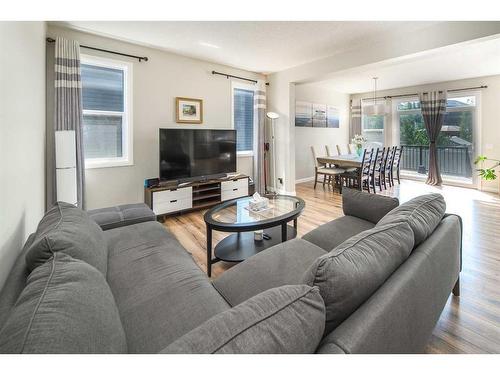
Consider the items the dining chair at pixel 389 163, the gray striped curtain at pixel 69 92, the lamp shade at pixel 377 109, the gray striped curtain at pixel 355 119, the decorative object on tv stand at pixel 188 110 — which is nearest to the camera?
the gray striped curtain at pixel 69 92

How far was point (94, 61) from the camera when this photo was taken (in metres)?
3.41

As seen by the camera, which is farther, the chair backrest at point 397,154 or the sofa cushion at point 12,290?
the chair backrest at point 397,154

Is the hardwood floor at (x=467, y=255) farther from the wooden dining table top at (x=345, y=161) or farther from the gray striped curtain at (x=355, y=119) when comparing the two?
the gray striped curtain at (x=355, y=119)

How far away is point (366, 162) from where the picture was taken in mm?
5195

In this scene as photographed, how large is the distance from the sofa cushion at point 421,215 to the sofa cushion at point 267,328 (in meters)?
0.75

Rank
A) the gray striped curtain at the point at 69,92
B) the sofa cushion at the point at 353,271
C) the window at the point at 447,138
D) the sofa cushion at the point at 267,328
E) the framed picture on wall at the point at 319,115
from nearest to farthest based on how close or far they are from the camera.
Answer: the sofa cushion at the point at 267,328 → the sofa cushion at the point at 353,271 → the gray striped curtain at the point at 69,92 → the window at the point at 447,138 → the framed picture on wall at the point at 319,115

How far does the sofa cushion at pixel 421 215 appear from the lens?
Answer: 1.24 m

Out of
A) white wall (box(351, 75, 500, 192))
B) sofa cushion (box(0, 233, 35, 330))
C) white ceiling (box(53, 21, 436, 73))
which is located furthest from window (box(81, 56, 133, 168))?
white wall (box(351, 75, 500, 192))

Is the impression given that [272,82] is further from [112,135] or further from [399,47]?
[112,135]

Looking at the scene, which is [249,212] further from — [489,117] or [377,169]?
[489,117]

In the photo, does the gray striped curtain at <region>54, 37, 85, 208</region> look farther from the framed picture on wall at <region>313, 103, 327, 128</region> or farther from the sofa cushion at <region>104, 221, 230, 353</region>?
the framed picture on wall at <region>313, 103, 327, 128</region>

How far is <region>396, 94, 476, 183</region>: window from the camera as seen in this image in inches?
234

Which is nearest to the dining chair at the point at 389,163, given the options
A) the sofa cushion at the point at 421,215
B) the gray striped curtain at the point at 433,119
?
the gray striped curtain at the point at 433,119
